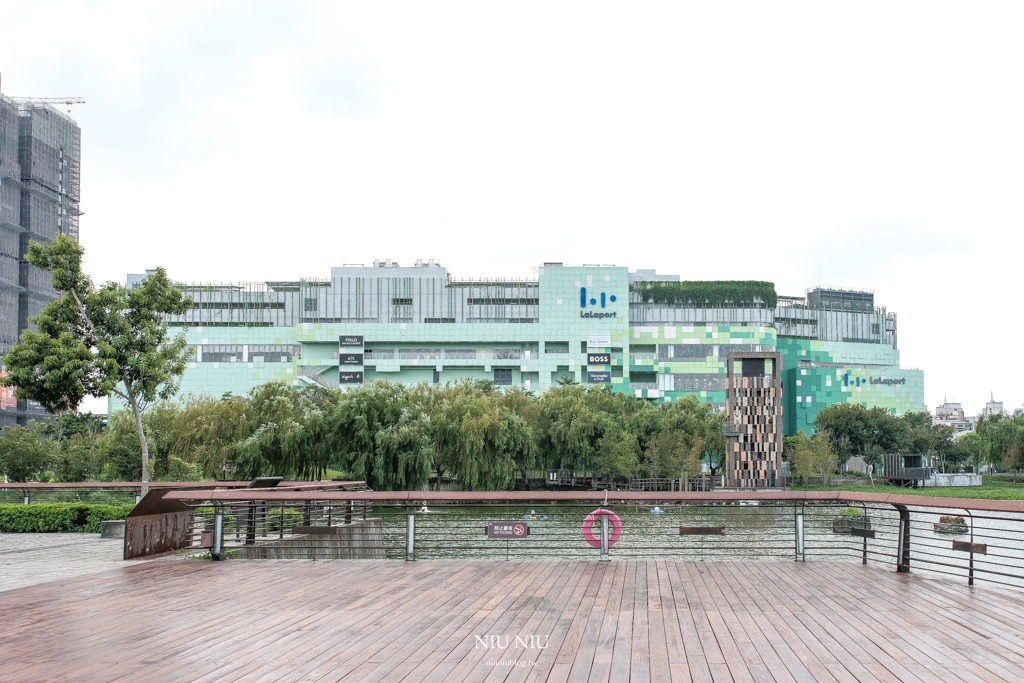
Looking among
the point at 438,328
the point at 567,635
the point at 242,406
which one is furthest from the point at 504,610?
the point at 438,328

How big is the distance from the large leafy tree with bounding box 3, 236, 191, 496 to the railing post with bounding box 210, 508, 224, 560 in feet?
25.1

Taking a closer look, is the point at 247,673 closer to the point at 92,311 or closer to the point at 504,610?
the point at 504,610

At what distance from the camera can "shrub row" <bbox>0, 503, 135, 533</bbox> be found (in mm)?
20016

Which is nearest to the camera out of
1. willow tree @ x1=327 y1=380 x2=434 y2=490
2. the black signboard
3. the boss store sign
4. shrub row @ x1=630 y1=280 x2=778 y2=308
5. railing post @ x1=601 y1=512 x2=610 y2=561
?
the black signboard

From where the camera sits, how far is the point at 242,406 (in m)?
44.3

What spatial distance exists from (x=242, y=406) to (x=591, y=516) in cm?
3332

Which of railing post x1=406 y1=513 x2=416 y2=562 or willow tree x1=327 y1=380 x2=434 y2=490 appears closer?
railing post x1=406 y1=513 x2=416 y2=562

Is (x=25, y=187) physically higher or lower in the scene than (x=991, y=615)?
higher

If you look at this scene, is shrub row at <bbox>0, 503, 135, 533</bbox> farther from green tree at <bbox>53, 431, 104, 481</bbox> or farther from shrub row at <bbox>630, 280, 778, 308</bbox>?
shrub row at <bbox>630, 280, 778, 308</bbox>

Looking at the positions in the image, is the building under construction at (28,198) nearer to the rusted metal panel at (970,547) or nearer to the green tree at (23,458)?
the green tree at (23,458)

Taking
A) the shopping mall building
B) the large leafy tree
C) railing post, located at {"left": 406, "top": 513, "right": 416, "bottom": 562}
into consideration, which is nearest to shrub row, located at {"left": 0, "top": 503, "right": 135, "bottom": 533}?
the large leafy tree

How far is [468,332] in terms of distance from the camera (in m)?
98.8

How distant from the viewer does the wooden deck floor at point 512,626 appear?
6.82 m

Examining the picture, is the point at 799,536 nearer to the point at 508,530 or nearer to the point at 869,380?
the point at 508,530
